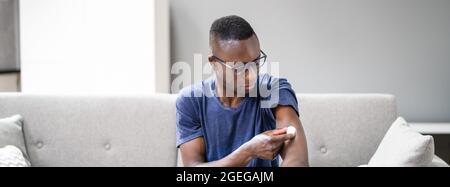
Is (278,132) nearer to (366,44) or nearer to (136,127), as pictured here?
(136,127)

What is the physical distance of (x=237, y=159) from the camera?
572 millimetres

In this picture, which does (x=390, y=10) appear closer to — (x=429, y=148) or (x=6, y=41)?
(x=429, y=148)

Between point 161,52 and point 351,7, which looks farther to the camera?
point 351,7

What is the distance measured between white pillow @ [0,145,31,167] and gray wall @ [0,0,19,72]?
555 millimetres

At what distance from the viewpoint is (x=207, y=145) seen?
2.06 feet

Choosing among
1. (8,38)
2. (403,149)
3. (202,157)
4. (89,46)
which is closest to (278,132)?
(202,157)

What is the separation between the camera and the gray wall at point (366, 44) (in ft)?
4.32

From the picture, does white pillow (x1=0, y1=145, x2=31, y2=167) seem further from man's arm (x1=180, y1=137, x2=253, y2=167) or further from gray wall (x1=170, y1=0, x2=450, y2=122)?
gray wall (x1=170, y1=0, x2=450, y2=122)

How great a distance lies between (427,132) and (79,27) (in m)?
0.93

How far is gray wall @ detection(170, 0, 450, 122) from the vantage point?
4.32ft

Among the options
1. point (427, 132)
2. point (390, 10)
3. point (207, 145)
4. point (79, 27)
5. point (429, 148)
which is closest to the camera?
point (207, 145)

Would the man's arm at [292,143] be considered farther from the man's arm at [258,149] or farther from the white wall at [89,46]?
the white wall at [89,46]
